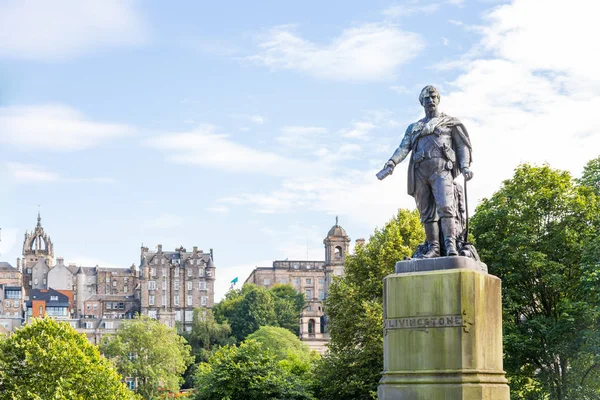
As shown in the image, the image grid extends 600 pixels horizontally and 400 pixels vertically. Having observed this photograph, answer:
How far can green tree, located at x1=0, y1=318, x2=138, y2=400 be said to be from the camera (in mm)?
50812

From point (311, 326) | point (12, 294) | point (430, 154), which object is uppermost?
point (12, 294)

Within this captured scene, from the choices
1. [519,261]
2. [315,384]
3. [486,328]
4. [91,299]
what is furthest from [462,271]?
[91,299]

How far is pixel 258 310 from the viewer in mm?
142000

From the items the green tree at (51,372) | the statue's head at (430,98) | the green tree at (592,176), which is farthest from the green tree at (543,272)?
the statue's head at (430,98)

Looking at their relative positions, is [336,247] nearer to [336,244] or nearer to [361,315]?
[336,244]

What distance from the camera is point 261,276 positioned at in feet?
609

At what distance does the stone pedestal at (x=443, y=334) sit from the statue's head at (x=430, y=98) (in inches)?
90.4

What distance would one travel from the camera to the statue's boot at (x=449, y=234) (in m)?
12.6

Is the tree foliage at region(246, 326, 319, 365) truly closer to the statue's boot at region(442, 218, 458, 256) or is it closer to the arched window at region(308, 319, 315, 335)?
the arched window at region(308, 319, 315, 335)

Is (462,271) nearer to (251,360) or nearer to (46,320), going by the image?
(251,360)

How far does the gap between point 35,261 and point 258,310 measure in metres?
67.7

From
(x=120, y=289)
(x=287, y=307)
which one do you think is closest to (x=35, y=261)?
(x=120, y=289)

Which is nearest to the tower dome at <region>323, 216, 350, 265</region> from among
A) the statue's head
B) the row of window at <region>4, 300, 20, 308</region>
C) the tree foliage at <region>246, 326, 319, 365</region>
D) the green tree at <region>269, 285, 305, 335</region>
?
the green tree at <region>269, 285, 305, 335</region>

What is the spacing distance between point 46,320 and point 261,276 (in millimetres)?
130435
